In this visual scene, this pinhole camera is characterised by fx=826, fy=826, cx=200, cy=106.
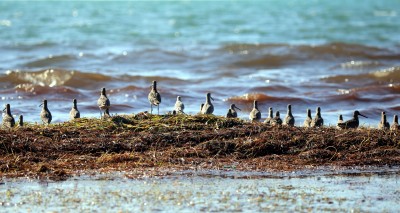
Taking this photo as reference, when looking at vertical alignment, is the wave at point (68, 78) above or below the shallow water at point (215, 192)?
above

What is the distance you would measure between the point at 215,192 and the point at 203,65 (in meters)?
19.5

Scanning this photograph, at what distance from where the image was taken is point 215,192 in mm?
10102

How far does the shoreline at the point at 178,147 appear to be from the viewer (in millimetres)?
11438

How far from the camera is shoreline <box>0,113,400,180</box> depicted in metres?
11.4

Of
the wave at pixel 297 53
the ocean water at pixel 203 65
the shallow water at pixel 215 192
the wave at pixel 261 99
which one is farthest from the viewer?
the wave at pixel 297 53

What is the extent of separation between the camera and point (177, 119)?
13266mm

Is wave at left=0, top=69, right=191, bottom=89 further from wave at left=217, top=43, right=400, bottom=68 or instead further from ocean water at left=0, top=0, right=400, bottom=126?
wave at left=217, top=43, right=400, bottom=68

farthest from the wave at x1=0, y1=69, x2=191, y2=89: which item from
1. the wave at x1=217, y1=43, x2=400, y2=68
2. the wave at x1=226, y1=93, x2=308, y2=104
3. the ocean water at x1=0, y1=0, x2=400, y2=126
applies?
→ the wave at x1=217, y1=43, x2=400, y2=68

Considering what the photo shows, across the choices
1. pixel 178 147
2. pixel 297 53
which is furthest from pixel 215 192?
pixel 297 53

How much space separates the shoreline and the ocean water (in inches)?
189

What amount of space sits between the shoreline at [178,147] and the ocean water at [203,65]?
480cm

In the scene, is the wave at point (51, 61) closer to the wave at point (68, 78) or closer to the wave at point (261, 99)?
the wave at point (68, 78)

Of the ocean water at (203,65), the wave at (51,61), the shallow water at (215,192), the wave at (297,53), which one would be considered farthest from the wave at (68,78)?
the shallow water at (215,192)

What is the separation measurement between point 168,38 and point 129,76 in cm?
1409
